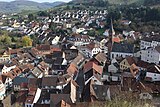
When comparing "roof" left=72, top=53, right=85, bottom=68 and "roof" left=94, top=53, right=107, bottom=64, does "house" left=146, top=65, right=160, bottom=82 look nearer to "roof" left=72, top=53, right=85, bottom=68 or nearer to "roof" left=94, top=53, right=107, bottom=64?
"roof" left=94, top=53, right=107, bottom=64

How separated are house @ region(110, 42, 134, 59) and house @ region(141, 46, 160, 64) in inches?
112

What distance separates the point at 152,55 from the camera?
117ft

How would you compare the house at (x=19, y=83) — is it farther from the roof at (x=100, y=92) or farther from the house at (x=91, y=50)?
the house at (x=91, y=50)

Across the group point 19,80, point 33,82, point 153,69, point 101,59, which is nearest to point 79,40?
point 101,59

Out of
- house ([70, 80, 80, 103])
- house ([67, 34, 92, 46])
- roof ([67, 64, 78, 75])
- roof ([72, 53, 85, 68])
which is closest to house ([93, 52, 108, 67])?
roof ([72, 53, 85, 68])

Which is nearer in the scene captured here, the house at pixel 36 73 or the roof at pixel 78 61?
the house at pixel 36 73

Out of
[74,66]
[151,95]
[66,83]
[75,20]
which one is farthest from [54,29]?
[151,95]

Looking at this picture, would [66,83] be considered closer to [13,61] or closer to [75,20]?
[13,61]

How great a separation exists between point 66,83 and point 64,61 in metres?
9.40

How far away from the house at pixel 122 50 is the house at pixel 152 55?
2839mm

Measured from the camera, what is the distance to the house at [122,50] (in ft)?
128

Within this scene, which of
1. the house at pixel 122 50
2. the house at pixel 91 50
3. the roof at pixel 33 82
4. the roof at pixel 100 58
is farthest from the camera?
the house at pixel 91 50

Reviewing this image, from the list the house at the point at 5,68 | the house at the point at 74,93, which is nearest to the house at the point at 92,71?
the house at the point at 74,93

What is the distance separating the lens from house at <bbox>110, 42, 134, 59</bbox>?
38938 mm
